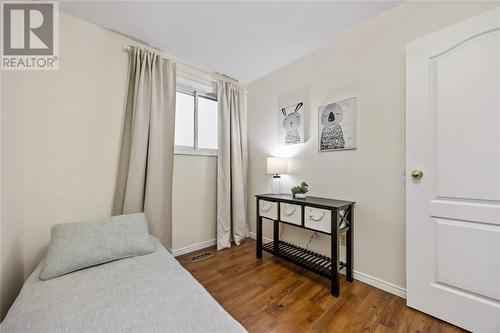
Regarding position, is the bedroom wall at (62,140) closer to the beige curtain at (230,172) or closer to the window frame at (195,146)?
the window frame at (195,146)

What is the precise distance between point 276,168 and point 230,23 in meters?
1.56

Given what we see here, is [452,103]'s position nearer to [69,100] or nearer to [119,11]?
[119,11]

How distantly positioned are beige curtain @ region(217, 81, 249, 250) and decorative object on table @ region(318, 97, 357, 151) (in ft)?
3.85

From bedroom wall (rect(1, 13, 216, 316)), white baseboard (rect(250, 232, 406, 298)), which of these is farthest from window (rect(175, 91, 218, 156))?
white baseboard (rect(250, 232, 406, 298))

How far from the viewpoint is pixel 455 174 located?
4.33ft

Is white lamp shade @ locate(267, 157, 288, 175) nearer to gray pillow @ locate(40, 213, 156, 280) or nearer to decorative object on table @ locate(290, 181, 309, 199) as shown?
decorative object on table @ locate(290, 181, 309, 199)

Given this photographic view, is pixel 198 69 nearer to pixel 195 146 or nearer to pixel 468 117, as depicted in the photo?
pixel 195 146

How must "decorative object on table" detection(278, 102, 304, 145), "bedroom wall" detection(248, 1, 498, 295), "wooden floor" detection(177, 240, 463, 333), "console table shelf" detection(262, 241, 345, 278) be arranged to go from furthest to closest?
"decorative object on table" detection(278, 102, 304, 145) < "console table shelf" detection(262, 241, 345, 278) < "bedroom wall" detection(248, 1, 498, 295) < "wooden floor" detection(177, 240, 463, 333)

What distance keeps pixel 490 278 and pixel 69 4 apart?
3.63 metres

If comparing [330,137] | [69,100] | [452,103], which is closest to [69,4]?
[69,100]

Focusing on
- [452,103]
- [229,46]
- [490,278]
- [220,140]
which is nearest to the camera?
[490,278]

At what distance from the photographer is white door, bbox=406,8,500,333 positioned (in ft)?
3.95

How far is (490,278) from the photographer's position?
120cm

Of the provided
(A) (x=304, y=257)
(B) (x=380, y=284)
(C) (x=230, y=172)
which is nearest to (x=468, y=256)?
(B) (x=380, y=284)
